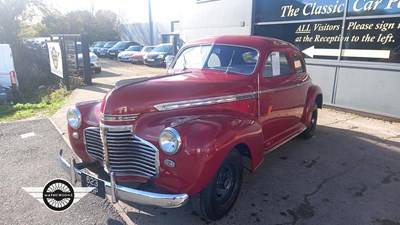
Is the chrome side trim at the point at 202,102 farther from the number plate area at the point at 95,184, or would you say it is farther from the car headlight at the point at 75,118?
the car headlight at the point at 75,118

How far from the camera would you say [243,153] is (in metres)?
3.39

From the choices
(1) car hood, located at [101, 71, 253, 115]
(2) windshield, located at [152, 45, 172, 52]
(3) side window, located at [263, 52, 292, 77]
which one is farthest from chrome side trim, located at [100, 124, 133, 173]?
(2) windshield, located at [152, 45, 172, 52]

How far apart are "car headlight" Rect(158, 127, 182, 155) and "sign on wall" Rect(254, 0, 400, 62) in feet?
21.2

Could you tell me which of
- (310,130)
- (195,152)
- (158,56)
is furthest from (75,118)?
(158,56)

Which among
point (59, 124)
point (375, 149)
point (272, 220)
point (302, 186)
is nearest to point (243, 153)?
point (272, 220)

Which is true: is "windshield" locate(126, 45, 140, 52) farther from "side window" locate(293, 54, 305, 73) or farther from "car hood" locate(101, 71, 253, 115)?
"car hood" locate(101, 71, 253, 115)

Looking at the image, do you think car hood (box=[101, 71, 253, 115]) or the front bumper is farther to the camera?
car hood (box=[101, 71, 253, 115])

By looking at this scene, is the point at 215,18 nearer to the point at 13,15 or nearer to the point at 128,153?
the point at 128,153

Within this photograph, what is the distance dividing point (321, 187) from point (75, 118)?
10.3 ft

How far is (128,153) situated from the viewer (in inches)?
112

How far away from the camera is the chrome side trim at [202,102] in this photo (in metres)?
3.04

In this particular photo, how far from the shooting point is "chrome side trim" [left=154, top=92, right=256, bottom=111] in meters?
3.04

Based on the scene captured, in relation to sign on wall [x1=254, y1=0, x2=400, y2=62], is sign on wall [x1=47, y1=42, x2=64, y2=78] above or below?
below

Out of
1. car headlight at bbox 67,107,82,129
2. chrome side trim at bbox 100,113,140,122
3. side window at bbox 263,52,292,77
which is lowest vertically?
car headlight at bbox 67,107,82,129
